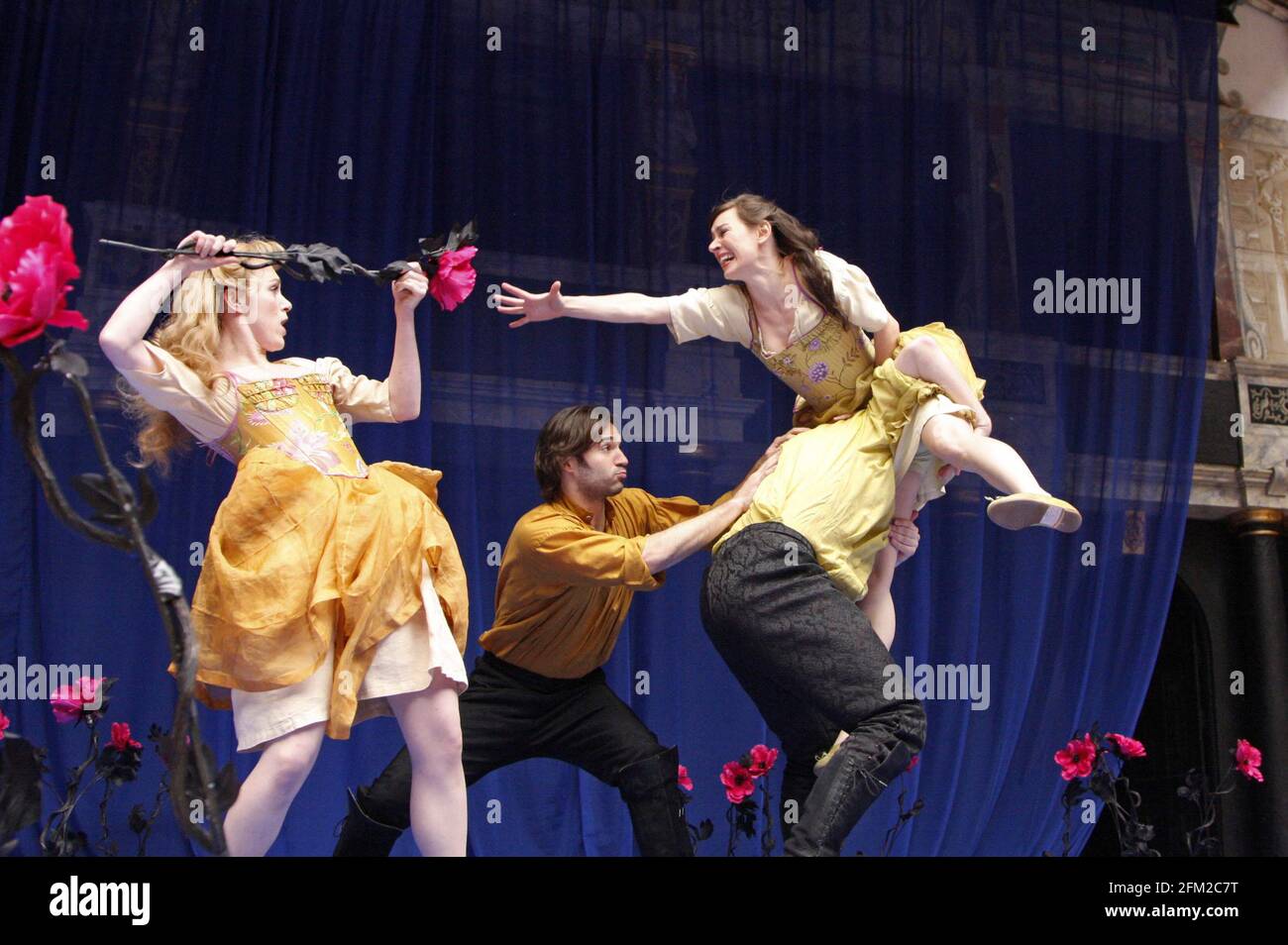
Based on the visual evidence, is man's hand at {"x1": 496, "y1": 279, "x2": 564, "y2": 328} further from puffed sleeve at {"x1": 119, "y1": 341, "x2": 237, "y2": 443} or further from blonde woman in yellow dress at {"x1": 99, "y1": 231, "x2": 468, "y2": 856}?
puffed sleeve at {"x1": 119, "y1": 341, "x2": 237, "y2": 443}

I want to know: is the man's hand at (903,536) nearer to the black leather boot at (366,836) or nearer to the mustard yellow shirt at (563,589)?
the mustard yellow shirt at (563,589)

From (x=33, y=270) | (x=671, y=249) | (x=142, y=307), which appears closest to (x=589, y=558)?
(x=142, y=307)

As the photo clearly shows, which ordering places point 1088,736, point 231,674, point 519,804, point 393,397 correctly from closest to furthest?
point 231,674 → point 393,397 → point 519,804 → point 1088,736

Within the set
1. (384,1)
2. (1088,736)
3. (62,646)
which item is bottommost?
(1088,736)

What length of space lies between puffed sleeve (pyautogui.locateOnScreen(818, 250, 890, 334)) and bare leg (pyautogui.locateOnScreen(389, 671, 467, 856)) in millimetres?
1159

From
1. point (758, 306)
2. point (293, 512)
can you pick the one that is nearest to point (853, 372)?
point (758, 306)

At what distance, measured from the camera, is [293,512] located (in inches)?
117

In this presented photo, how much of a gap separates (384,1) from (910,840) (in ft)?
11.0

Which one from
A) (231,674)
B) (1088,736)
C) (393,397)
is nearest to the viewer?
(231,674)

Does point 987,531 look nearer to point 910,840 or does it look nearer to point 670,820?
point 910,840

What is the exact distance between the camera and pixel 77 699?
392 centimetres

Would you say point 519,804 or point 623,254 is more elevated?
point 623,254

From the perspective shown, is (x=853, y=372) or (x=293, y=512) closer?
(x=293, y=512)

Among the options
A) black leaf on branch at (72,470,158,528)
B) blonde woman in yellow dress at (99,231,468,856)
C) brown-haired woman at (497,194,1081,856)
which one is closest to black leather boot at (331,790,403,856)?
blonde woman in yellow dress at (99,231,468,856)
